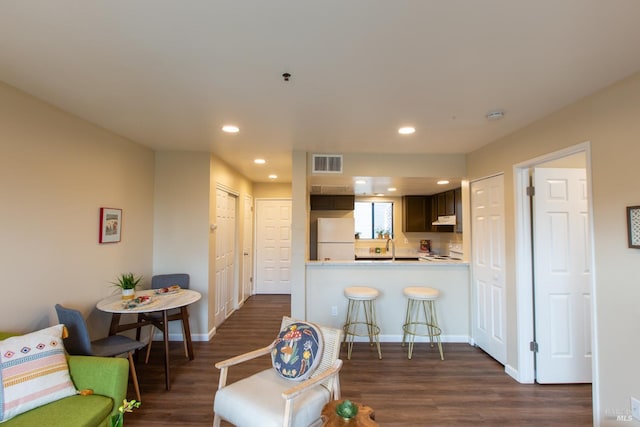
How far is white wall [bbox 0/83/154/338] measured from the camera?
2066 millimetres

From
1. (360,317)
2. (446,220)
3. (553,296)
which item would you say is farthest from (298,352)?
(446,220)

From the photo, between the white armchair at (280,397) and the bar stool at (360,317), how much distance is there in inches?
58.1

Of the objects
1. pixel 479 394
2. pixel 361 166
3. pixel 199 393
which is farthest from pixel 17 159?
pixel 479 394

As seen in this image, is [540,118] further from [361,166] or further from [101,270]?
[101,270]

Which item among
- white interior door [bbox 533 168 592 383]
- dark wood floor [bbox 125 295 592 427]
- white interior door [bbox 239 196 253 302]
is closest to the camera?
dark wood floor [bbox 125 295 592 427]

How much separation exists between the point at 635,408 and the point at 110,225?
13.9 ft

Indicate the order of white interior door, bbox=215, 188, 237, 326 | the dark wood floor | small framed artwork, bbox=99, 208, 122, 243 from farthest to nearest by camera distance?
white interior door, bbox=215, 188, 237, 326 < small framed artwork, bbox=99, 208, 122, 243 < the dark wood floor

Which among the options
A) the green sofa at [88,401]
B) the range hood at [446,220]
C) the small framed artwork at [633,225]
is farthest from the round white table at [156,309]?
the range hood at [446,220]

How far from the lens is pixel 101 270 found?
295 cm

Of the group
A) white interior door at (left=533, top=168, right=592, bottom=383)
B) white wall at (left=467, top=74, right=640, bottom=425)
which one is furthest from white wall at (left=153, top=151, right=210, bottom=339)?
white wall at (left=467, top=74, right=640, bottom=425)

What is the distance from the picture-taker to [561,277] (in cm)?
283

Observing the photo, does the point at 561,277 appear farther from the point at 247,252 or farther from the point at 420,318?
the point at 247,252

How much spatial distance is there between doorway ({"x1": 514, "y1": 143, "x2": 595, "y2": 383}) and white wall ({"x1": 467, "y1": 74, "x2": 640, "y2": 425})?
2.40 ft

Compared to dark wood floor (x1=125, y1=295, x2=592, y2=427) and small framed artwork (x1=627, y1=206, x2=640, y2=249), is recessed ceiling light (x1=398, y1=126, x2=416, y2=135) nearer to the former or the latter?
small framed artwork (x1=627, y1=206, x2=640, y2=249)
